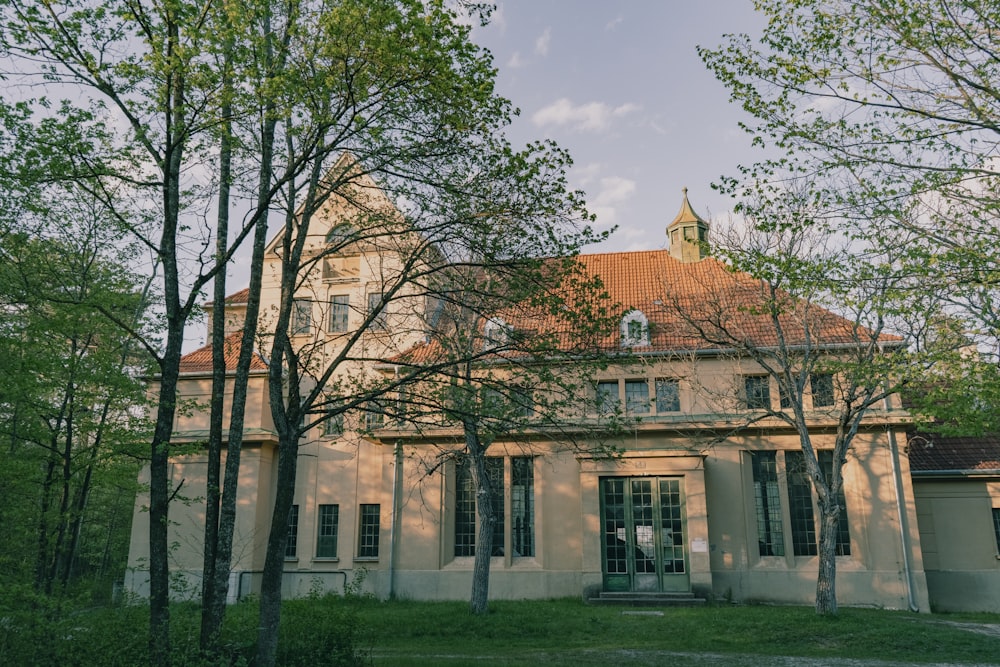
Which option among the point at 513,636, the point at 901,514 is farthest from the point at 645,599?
the point at 901,514

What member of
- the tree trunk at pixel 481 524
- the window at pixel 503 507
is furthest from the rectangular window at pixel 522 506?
the tree trunk at pixel 481 524

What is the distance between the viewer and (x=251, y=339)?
→ 1138 cm

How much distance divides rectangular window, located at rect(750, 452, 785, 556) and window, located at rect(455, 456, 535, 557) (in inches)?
276

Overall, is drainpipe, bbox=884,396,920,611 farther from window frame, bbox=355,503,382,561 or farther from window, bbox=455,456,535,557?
window frame, bbox=355,503,382,561

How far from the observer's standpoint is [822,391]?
23422 millimetres

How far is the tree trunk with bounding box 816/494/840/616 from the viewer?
58.5 feet

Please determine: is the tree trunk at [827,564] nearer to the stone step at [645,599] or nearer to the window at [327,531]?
the stone step at [645,599]

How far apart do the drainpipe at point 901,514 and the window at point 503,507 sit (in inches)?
429

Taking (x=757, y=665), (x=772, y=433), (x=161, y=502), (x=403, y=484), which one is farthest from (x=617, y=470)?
(x=161, y=502)

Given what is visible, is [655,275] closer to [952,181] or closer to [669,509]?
[669,509]

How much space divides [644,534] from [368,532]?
9407 millimetres

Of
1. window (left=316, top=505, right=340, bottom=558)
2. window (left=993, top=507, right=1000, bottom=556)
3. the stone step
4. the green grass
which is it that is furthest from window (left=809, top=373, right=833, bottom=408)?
window (left=316, top=505, right=340, bottom=558)

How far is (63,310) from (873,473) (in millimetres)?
21750

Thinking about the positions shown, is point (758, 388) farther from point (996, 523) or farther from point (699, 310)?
point (996, 523)
